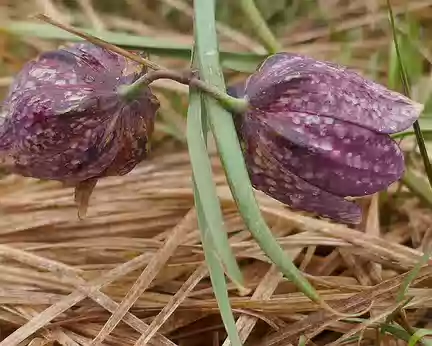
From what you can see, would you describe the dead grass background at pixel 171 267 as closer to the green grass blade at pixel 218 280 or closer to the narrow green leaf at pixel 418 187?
the narrow green leaf at pixel 418 187

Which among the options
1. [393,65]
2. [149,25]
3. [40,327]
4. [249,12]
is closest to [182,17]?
[149,25]

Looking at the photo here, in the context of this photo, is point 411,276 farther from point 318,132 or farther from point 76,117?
point 76,117

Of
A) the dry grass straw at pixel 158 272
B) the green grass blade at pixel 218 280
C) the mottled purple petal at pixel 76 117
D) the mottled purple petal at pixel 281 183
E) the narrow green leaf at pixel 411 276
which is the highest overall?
the mottled purple petal at pixel 76 117

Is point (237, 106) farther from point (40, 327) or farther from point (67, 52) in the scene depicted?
point (40, 327)

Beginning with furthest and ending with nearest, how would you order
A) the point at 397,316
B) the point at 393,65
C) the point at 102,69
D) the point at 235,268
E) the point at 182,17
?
the point at 182,17, the point at 393,65, the point at 397,316, the point at 102,69, the point at 235,268

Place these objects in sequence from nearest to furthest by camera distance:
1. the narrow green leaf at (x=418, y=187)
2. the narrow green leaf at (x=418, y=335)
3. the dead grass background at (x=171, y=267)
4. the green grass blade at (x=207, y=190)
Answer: the green grass blade at (x=207, y=190), the narrow green leaf at (x=418, y=335), the dead grass background at (x=171, y=267), the narrow green leaf at (x=418, y=187)

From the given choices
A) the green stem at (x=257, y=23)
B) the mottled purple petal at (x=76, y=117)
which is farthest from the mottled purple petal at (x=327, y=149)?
the green stem at (x=257, y=23)

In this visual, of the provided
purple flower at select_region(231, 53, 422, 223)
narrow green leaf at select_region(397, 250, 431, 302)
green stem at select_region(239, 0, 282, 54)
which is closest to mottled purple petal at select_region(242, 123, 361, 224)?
purple flower at select_region(231, 53, 422, 223)
